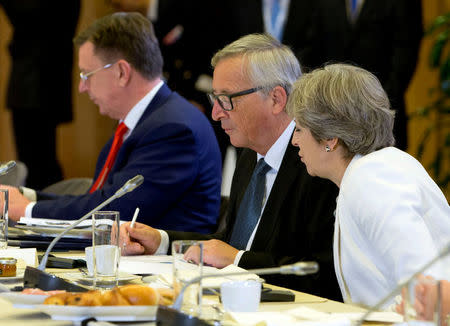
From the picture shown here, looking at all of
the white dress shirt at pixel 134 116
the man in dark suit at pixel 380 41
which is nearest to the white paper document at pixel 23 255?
the white dress shirt at pixel 134 116

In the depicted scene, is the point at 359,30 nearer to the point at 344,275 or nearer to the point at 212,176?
the point at 212,176

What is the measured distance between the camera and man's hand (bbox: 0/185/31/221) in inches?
133

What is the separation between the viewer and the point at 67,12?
6.46m

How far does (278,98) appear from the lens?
2.79 meters

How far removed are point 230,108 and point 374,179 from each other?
35.0 inches

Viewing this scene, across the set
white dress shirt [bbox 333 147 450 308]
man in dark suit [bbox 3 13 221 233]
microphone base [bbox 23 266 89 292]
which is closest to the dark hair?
man in dark suit [bbox 3 13 221 233]

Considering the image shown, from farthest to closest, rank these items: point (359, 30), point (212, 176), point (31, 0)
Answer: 1. point (31, 0)
2. point (359, 30)
3. point (212, 176)

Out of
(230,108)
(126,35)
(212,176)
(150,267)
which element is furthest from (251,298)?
(126,35)

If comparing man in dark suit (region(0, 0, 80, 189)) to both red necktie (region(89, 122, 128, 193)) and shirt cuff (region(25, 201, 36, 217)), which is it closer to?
red necktie (region(89, 122, 128, 193))

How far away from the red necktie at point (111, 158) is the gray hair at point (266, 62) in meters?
0.96

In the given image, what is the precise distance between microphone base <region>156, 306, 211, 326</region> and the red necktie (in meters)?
2.09

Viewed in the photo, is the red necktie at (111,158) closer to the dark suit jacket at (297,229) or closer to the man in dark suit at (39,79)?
the dark suit jacket at (297,229)

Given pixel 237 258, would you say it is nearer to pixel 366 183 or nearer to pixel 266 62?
pixel 366 183

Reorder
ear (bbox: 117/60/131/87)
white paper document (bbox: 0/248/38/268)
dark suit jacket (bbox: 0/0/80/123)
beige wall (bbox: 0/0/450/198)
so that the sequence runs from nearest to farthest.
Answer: white paper document (bbox: 0/248/38/268) → ear (bbox: 117/60/131/87) → dark suit jacket (bbox: 0/0/80/123) → beige wall (bbox: 0/0/450/198)
